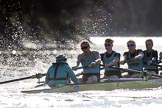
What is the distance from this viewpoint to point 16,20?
61438 mm

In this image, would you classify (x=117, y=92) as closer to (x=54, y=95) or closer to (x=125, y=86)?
(x=125, y=86)

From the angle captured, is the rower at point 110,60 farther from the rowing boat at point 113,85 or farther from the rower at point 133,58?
the rowing boat at point 113,85

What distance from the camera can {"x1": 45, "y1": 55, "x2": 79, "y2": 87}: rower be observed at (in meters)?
17.8

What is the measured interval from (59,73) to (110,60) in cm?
303

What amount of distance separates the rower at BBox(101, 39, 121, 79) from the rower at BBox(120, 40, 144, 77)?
1.89ft

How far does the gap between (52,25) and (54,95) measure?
138 ft

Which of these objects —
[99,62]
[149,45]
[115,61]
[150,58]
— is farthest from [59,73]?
[150,58]

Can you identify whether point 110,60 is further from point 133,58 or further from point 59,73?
point 59,73

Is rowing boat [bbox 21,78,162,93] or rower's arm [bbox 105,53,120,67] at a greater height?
rower's arm [bbox 105,53,120,67]

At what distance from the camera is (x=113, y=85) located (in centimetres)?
1898

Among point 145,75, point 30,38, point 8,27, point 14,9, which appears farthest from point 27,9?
point 145,75

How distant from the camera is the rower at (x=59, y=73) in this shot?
17766 millimetres

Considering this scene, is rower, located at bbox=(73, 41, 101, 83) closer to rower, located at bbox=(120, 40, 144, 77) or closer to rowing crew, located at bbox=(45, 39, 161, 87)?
rowing crew, located at bbox=(45, 39, 161, 87)

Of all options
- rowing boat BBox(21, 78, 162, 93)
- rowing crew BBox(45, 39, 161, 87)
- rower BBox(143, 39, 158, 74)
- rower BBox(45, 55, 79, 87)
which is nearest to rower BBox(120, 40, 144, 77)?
rowing crew BBox(45, 39, 161, 87)
